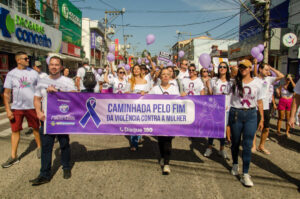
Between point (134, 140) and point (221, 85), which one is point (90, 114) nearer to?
point (134, 140)

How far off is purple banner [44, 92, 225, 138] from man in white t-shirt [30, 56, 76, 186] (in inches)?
8.5

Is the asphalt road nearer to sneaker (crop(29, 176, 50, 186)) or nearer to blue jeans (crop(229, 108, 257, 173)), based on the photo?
sneaker (crop(29, 176, 50, 186))

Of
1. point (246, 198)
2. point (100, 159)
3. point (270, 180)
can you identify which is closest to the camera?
point (246, 198)

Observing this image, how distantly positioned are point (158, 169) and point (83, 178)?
4.28 ft

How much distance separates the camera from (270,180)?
3.58 metres

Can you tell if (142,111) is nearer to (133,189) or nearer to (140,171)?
(140,171)

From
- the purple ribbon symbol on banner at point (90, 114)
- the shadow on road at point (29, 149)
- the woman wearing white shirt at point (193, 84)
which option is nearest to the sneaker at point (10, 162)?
the shadow on road at point (29, 149)

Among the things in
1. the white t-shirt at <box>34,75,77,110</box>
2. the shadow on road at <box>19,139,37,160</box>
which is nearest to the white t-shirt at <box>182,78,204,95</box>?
the white t-shirt at <box>34,75,77,110</box>

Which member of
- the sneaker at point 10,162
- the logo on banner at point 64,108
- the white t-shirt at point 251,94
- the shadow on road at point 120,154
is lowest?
the shadow on road at point 120,154

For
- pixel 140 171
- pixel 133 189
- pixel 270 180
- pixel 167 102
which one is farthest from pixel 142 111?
pixel 270 180

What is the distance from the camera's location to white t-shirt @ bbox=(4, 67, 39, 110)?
4.18m

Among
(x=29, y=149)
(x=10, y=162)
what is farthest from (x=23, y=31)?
(x=10, y=162)

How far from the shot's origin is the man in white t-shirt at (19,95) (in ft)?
13.6

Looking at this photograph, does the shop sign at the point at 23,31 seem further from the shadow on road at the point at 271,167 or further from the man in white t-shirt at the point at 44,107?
the shadow on road at the point at 271,167
